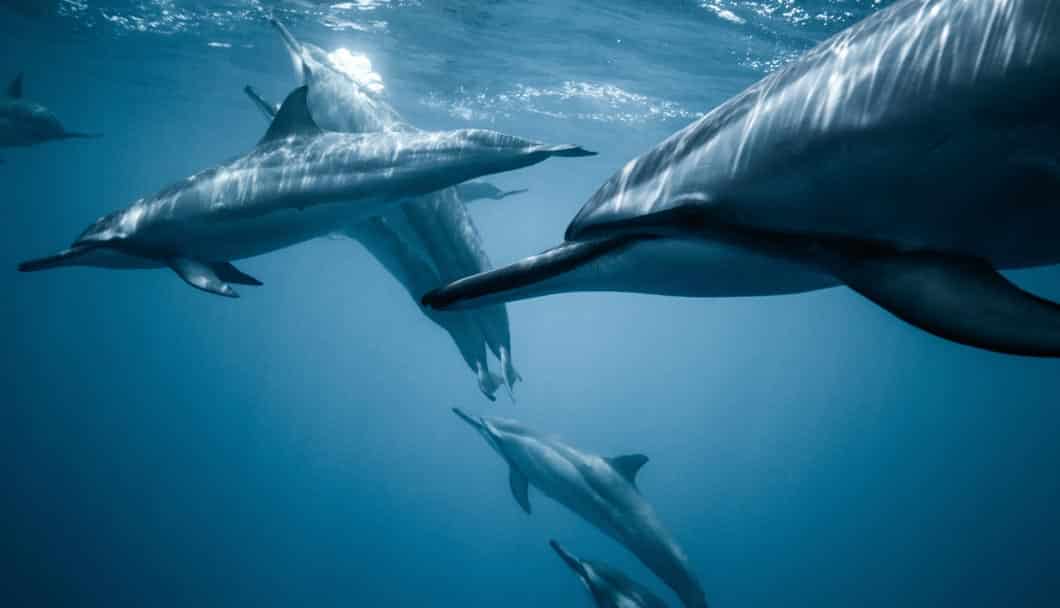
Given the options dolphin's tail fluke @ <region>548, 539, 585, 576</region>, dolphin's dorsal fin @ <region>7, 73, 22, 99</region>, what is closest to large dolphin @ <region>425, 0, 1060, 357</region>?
dolphin's tail fluke @ <region>548, 539, 585, 576</region>

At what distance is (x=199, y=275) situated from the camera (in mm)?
5359

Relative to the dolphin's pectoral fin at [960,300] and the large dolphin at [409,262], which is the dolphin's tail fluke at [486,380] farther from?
the dolphin's pectoral fin at [960,300]

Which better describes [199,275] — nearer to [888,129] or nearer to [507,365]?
[507,365]

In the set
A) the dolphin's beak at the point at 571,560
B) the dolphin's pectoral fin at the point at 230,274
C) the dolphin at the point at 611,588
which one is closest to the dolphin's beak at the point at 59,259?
the dolphin's pectoral fin at the point at 230,274

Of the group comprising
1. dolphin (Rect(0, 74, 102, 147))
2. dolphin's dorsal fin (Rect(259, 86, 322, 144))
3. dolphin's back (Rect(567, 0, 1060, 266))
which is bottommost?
dolphin (Rect(0, 74, 102, 147))

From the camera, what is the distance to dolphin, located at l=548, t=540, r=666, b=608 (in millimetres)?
6672

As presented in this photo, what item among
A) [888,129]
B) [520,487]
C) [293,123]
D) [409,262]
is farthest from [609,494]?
[888,129]

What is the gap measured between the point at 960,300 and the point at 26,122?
54.1ft

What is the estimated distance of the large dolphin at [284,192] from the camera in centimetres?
459

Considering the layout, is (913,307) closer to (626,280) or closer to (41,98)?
(626,280)

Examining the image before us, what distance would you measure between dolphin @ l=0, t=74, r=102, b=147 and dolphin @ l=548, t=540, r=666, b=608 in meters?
12.8

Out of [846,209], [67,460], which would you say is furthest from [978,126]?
[67,460]

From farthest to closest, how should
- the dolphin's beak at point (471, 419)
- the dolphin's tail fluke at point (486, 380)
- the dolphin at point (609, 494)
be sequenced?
the dolphin's beak at point (471, 419) → the dolphin at point (609, 494) → the dolphin's tail fluke at point (486, 380)

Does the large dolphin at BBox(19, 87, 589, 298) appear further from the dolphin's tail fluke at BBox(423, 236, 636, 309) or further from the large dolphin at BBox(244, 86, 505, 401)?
the dolphin's tail fluke at BBox(423, 236, 636, 309)
